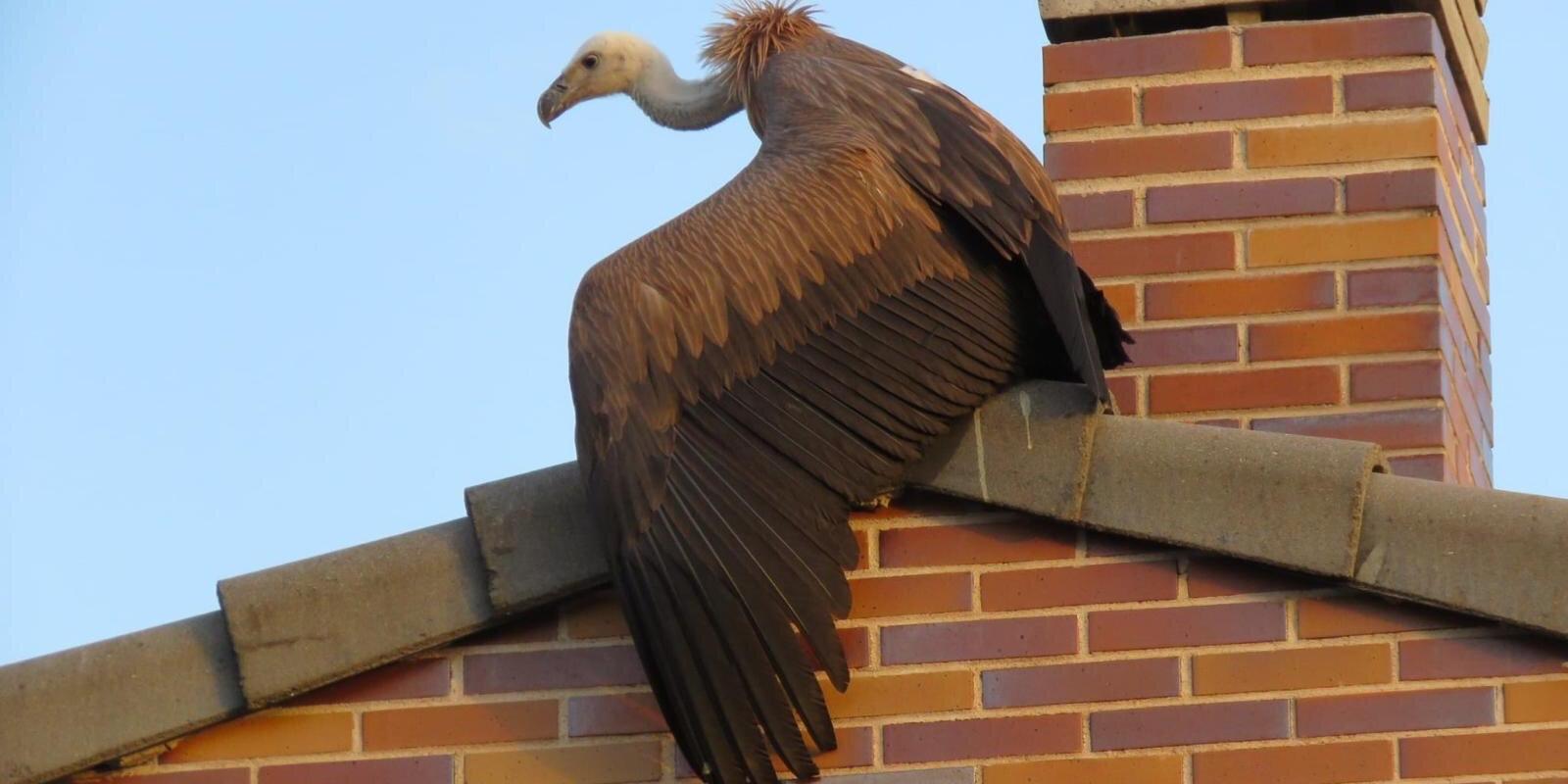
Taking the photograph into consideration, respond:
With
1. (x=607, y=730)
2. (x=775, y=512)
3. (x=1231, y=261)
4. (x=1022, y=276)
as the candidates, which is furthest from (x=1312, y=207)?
(x=607, y=730)

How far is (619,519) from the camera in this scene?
4.47 metres

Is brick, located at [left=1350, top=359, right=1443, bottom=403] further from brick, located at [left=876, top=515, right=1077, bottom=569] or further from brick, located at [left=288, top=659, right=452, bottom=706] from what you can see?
brick, located at [left=288, top=659, right=452, bottom=706]

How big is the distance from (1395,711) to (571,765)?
4.46ft

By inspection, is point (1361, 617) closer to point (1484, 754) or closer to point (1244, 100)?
point (1484, 754)

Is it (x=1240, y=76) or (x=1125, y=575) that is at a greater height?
(x=1240, y=76)

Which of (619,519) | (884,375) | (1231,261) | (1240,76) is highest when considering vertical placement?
(1240,76)

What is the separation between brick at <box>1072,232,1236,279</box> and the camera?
213 inches

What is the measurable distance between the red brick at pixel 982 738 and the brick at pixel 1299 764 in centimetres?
22

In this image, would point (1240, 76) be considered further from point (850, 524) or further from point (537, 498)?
point (537, 498)

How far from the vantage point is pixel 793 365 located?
186 inches

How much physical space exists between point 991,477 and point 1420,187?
1.39m

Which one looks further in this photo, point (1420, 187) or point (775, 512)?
point (1420, 187)

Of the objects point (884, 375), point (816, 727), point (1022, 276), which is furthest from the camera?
point (1022, 276)

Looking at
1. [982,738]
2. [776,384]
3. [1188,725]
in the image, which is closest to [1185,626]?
[1188,725]
